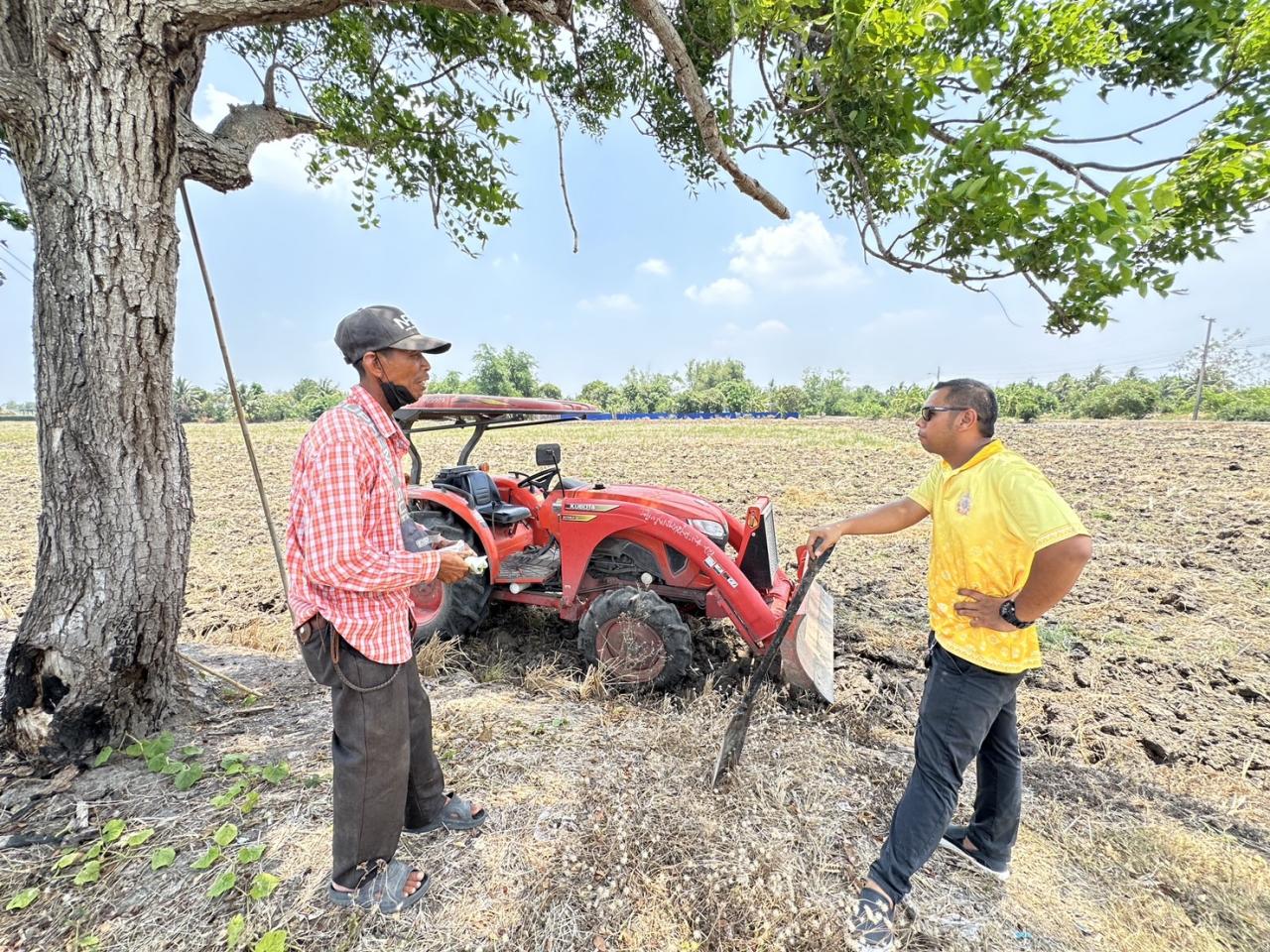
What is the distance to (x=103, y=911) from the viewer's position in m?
1.70

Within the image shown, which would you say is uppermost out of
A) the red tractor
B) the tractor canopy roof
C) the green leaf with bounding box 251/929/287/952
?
the tractor canopy roof

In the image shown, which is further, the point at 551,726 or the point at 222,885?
the point at 551,726

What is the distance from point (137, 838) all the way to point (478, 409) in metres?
2.49

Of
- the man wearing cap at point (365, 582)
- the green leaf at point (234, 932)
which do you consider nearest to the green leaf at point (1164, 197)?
the man wearing cap at point (365, 582)

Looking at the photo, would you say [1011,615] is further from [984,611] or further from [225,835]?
[225,835]

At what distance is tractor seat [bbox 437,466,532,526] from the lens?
4.19 m

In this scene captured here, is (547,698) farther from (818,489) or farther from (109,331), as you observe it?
(818,489)

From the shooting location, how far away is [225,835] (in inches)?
76.4

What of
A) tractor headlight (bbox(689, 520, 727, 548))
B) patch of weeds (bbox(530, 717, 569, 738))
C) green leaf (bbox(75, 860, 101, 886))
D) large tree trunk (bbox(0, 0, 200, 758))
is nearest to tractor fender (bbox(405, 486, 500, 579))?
patch of weeds (bbox(530, 717, 569, 738))

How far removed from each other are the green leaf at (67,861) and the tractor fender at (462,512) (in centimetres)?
221

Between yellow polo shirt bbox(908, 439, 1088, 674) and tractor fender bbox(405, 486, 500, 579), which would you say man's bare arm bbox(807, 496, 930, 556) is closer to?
yellow polo shirt bbox(908, 439, 1088, 674)

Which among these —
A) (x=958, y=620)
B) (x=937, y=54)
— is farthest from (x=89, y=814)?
(x=937, y=54)

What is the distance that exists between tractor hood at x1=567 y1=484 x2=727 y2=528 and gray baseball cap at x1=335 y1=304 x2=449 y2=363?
207 cm

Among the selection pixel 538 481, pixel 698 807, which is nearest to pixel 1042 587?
pixel 698 807
